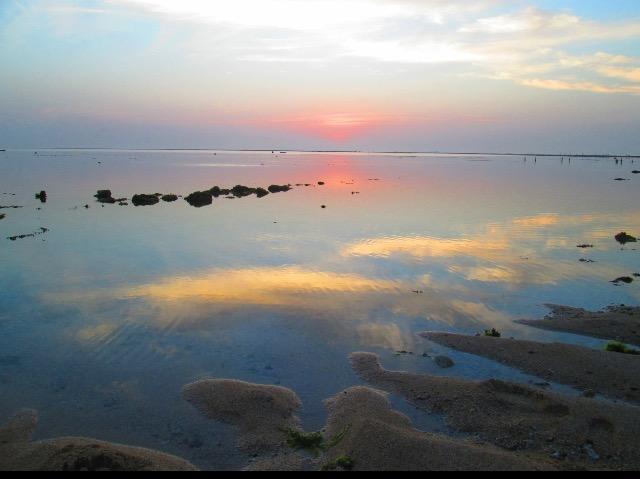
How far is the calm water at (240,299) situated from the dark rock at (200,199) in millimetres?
11487

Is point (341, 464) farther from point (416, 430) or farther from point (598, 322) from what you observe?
point (598, 322)

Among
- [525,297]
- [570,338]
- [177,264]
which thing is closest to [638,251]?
[525,297]

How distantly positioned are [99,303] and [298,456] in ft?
48.1

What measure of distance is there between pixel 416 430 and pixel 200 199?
55.6 m

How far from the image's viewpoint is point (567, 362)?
14797mm

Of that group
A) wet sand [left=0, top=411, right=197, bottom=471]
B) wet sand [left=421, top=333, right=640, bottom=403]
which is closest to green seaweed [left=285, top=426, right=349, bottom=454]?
wet sand [left=0, top=411, right=197, bottom=471]

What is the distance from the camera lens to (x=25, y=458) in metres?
9.98

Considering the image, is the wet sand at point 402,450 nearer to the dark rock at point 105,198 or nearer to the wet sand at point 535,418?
the wet sand at point 535,418

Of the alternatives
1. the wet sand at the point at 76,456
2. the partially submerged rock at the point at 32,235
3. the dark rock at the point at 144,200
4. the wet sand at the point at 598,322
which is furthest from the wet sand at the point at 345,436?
the dark rock at the point at 144,200

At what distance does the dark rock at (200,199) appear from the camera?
2400 inches

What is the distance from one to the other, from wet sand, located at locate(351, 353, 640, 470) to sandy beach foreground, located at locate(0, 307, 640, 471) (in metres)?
0.03

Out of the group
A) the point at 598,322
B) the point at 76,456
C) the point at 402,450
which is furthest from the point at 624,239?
the point at 76,456

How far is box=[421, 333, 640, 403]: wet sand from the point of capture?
43.7ft

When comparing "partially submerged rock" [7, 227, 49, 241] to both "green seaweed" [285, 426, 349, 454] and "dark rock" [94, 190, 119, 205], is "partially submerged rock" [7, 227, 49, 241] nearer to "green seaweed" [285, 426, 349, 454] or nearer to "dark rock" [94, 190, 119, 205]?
"dark rock" [94, 190, 119, 205]
